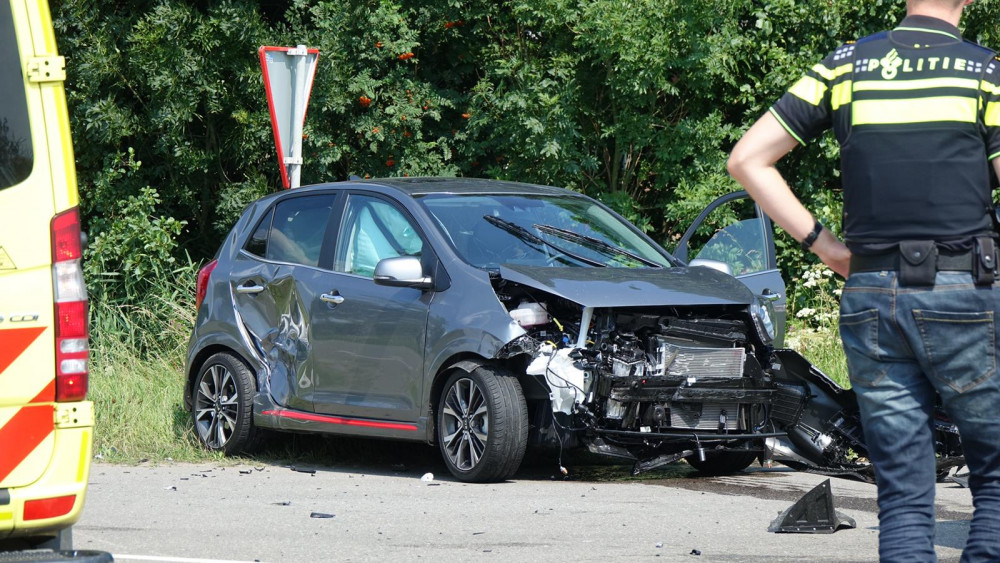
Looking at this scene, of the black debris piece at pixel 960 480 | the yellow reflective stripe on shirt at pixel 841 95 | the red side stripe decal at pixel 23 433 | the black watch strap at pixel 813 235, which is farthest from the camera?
the black debris piece at pixel 960 480

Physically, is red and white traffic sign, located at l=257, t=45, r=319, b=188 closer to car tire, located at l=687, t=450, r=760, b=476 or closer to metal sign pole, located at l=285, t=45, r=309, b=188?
metal sign pole, located at l=285, t=45, r=309, b=188

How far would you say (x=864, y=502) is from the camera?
734 centimetres

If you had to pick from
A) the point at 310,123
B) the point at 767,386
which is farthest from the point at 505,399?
the point at 310,123

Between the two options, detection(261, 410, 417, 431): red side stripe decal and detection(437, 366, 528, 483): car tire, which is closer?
detection(437, 366, 528, 483): car tire

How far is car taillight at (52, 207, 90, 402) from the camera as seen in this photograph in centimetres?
436

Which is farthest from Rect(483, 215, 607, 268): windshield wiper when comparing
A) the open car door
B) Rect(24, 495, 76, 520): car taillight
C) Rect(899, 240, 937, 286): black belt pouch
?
Rect(899, 240, 937, 286): black belt pouch

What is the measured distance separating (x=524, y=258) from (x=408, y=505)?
177 centimetres

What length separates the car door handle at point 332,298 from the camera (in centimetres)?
868

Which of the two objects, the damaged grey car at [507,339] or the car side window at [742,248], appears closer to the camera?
the damaged grey car at [507,339]

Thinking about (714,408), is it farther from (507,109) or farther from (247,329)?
(507,109)

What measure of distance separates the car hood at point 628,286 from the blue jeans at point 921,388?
12.5 feet

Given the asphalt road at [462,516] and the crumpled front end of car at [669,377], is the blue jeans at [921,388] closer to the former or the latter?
the asphalt road at [462,516]

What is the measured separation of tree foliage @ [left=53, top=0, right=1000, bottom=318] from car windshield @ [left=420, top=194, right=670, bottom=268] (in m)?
5.03

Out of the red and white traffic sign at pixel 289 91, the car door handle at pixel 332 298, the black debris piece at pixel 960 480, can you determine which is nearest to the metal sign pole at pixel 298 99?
the red and white traffic sign at pixel 289 91
